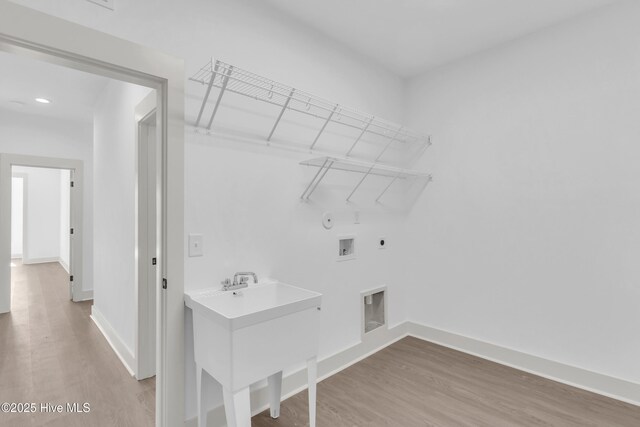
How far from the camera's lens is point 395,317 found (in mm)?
3016

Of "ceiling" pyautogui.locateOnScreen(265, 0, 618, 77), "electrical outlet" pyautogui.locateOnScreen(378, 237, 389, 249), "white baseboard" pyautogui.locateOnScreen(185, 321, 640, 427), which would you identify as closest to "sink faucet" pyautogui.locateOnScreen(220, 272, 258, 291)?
"white baseboard" pyautogui.locateOnScreen(185, 321, 640, 427)

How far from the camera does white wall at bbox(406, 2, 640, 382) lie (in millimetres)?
2068

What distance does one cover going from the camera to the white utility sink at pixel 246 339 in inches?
53.4

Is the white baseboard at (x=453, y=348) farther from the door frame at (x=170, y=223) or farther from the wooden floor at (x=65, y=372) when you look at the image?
the wooden floor at (x=65, y=372)

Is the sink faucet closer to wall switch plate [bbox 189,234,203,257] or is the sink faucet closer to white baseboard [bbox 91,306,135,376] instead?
wall switch plate [bbox 189,234,203,257]

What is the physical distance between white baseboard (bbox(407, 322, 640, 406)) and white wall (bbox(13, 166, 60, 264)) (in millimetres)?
8401

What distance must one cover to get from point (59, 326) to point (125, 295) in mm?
1545

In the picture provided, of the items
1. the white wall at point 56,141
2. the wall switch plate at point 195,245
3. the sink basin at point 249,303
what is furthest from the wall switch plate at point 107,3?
the white wall at point 56,141

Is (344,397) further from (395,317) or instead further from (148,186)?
(148,186)

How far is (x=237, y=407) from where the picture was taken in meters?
1.37

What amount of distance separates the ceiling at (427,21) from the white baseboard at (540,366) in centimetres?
242

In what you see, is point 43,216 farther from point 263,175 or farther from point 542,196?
point 542,196

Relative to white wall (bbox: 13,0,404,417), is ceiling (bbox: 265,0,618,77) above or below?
above

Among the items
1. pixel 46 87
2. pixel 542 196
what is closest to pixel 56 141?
pixel 46 87
